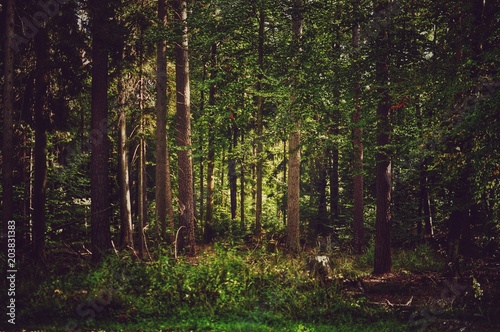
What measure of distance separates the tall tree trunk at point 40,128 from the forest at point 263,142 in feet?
0.19

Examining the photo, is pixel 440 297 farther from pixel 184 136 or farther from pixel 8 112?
pixel 8 112

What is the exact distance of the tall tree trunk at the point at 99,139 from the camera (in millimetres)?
11891

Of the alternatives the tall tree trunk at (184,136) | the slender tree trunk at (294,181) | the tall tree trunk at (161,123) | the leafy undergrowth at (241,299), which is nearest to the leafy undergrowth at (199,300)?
the leafy undergrowth at (241,299)

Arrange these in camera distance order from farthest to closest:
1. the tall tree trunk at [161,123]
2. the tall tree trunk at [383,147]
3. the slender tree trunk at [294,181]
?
the slender tree trunk at [294,181] < the tall tree trunk at [161,123] < the tall tree trunk at [383,147]

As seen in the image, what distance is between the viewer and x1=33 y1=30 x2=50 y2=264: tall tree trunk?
12062mm

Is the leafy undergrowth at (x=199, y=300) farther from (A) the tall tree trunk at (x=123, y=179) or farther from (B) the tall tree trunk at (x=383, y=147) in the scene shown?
(A) the tall tree trunk at (x=123, y=179)

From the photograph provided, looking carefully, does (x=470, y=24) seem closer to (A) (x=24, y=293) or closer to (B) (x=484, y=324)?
(B) (x=484, y=324)

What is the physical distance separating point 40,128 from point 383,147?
11.6 meters

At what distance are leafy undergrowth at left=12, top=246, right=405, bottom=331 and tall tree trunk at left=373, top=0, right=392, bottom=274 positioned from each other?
9.45 ft

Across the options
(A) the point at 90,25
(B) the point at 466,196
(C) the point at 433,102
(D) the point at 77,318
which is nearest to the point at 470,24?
(C) the point at 433,102

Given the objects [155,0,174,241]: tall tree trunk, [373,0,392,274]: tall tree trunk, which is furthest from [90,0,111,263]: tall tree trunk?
[373,0,392,274]: tall tree trunk

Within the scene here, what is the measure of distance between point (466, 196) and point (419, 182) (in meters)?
7.28

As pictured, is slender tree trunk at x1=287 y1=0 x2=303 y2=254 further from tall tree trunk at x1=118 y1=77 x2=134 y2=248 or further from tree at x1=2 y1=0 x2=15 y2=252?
tree at x1=2 y1=0 x2=15 y2=252

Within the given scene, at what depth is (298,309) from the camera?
369 inches
